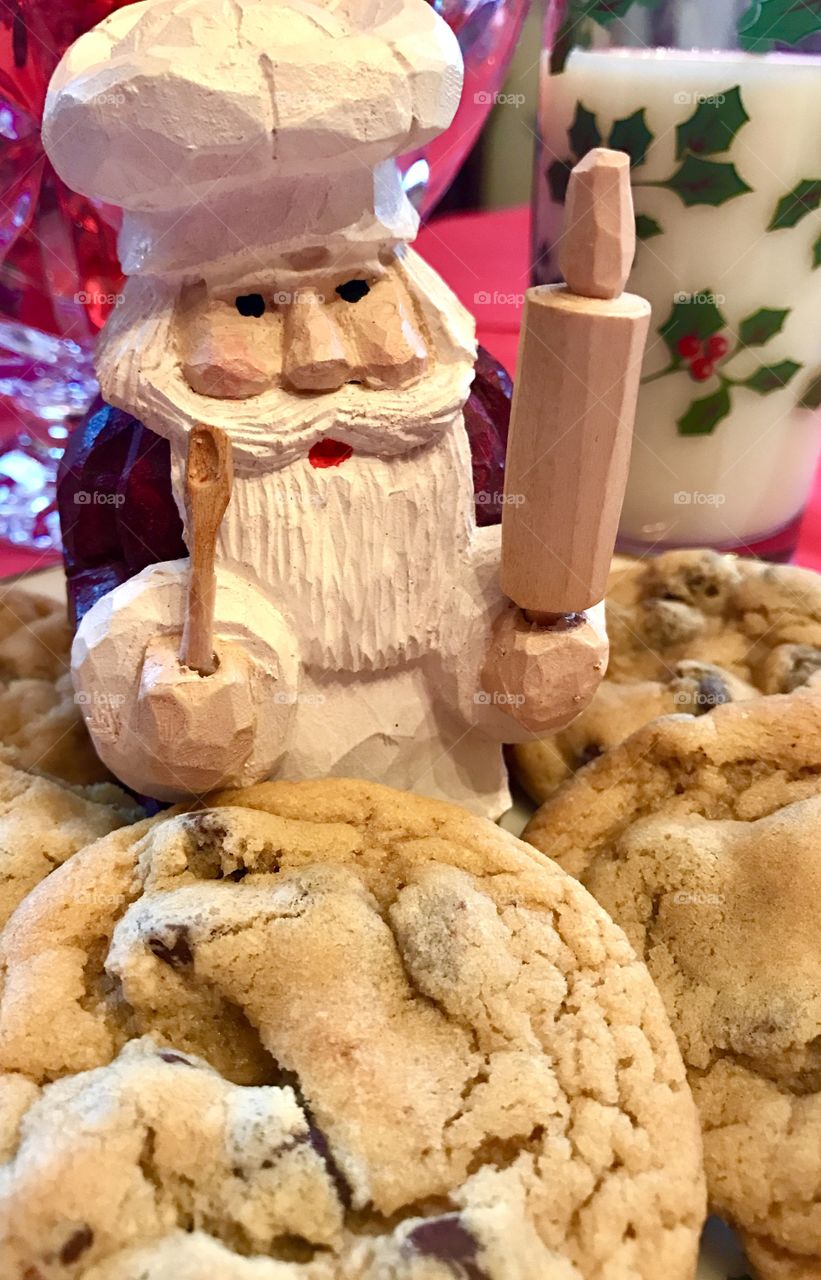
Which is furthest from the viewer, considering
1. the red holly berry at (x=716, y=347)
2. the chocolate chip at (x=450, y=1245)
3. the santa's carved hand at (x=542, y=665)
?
the red holly berry at (x=716, y=347)

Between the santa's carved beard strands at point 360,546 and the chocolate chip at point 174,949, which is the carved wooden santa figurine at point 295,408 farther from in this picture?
the chocolate chip at point 174,949

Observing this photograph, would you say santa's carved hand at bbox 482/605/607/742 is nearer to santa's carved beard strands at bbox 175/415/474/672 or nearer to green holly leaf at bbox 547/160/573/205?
santa's carved beard strands at bbox 175/415/474/672

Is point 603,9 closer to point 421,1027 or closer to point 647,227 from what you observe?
point 647,227

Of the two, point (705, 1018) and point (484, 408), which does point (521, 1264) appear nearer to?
point (705, 1018)

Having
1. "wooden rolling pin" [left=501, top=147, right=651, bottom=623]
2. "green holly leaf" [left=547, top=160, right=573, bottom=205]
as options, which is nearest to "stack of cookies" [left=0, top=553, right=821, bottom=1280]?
"wooden rolling pin" [left=501, top=147, right=651, bottom=623]

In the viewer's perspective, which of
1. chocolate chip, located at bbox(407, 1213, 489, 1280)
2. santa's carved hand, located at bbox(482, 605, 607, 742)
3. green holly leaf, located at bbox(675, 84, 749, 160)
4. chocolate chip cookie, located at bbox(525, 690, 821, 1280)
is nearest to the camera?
chocolate chip, located at bbox(407, 1213, 489, 1280)

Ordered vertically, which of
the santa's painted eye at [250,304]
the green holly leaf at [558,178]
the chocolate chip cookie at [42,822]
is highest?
the santa's painted eye at [250,304]

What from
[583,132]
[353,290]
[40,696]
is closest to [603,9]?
[583,132]

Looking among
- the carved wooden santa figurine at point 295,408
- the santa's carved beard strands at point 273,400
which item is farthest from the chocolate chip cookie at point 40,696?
the santa's carved beard strands at point 273,400
